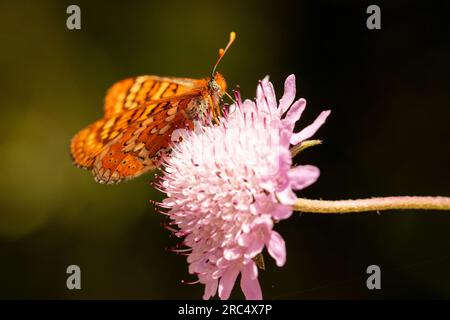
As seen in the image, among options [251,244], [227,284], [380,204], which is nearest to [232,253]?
[251,244]

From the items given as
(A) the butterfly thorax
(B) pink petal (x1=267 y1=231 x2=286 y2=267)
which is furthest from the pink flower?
(A) the butterfly thorax

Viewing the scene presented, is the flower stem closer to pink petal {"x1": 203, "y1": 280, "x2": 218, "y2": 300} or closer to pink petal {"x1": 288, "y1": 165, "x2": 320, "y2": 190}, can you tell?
pink petal {"x1": 288, "y1": 165, "x2": 320, "y2": 190}

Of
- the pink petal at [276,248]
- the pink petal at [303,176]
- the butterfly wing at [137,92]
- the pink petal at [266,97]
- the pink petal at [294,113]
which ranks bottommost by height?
the pink petal at [276,248]

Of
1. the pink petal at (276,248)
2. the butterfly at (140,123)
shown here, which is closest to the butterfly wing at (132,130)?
the butterfly at (140,123)

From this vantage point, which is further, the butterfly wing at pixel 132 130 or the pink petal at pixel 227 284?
the butterfly wing at pixel 132 130

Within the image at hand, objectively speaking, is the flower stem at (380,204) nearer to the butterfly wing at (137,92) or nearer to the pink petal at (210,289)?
the pink petal at (210,289)

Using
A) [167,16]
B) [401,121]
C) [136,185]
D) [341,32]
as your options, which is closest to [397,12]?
[341,32]

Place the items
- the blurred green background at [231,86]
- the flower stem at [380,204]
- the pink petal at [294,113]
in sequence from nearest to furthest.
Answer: the flower stem at [380,204]
the pink petal at [294,113]
the blurred green background at [231,86]

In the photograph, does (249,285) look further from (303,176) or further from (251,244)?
(303,176)

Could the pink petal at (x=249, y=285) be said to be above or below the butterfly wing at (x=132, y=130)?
below
